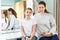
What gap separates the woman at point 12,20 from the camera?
1320mm

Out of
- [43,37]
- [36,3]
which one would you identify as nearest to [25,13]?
[36,3]

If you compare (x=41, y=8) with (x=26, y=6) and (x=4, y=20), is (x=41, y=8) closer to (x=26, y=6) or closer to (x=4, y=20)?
(x=26, y=6)

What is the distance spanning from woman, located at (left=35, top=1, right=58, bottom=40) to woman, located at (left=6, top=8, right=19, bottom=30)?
0.20 metres

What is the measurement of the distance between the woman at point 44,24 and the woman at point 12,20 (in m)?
0.20

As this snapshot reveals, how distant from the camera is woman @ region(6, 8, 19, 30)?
1.32 meters

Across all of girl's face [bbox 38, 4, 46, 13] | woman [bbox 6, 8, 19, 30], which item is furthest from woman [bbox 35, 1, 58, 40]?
woman [bbox 6, 8, 19, 30]

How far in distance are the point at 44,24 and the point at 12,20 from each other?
295 mm

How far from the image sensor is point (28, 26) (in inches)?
53.6

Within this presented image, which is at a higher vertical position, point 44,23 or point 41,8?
point 41,8

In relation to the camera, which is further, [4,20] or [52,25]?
[52,25]

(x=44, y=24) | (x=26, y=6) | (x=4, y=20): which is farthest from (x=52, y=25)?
(x=4, y=20)

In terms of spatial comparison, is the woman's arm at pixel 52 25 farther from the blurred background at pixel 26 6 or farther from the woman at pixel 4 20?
the woman at pixel 4 20

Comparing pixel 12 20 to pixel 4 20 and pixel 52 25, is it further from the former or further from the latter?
pixel 52 25

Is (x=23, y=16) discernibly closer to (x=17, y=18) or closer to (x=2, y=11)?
(x=17, y=18)
